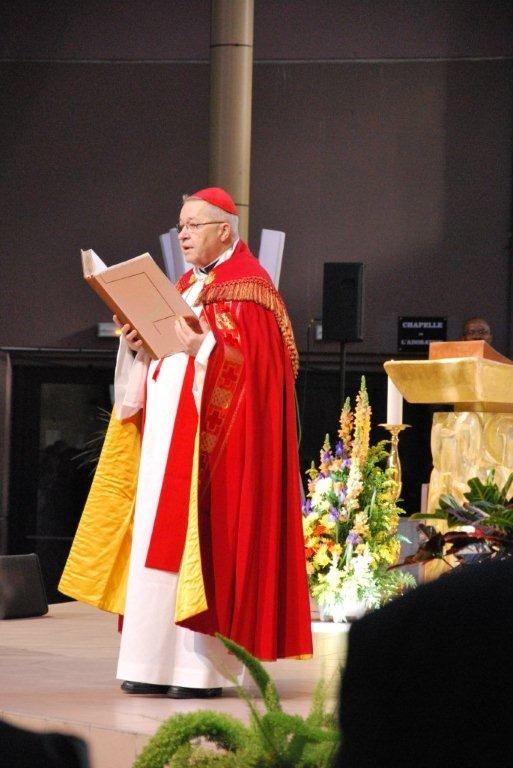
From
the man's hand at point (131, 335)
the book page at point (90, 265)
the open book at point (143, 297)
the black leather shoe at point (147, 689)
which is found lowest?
the black leather shoe at point (147, 689)

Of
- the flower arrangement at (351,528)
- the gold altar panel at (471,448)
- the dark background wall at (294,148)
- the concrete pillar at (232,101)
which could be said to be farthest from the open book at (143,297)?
the dark background wall at (294,148)

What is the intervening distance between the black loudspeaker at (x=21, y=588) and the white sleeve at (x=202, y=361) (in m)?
2.35

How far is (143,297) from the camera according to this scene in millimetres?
3691

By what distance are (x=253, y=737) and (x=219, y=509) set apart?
7.53 ft

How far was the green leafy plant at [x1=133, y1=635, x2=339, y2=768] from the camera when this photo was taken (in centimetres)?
136

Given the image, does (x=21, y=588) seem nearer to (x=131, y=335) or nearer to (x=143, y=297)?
(x=131, y=335)

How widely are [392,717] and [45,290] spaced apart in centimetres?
1000

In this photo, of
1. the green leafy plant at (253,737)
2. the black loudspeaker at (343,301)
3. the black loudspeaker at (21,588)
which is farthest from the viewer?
the black loudspeaker at (343,301)

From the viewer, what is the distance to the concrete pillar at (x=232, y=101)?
880cm

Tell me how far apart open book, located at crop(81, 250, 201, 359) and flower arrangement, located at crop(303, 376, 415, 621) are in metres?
2.32

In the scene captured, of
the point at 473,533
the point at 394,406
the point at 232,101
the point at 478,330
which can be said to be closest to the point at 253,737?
the point at 473,533

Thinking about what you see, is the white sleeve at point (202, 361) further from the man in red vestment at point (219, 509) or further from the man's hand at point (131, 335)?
the man's hand at point (131, 335)

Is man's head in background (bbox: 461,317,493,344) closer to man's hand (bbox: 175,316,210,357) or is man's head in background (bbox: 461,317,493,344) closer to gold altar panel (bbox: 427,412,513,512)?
gold altar panel (bbox: 427,412,513,512)

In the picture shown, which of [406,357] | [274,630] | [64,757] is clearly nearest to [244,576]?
[274,630]
